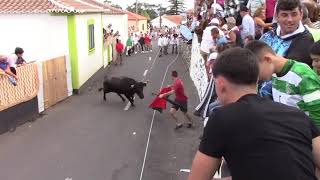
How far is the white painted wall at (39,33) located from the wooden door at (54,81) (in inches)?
54.4

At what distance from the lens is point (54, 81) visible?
696 inches

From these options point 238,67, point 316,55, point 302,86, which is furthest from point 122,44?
point 238,67

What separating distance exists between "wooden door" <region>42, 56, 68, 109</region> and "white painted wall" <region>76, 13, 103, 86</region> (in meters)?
2.02

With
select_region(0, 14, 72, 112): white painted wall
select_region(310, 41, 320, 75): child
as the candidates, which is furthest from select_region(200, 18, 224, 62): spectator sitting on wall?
select_region(0, 14, 72, 112): white painted wall

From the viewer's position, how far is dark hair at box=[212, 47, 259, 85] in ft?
8.43

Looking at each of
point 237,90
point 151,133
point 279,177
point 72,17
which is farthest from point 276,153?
point 72,17

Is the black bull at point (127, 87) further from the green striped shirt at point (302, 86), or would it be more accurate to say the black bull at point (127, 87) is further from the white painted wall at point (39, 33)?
the green striped shirt at point (302, 86)

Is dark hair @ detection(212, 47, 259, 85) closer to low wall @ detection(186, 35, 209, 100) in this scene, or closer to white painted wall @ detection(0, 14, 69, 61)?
low wall @ detection(186, 35, 209, 100)

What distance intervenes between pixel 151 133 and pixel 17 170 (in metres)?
4.11

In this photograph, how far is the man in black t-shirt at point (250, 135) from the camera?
250 cm

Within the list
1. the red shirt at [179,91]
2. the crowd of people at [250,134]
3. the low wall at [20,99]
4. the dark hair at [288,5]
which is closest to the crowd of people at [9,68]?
the low wall at [20,99]

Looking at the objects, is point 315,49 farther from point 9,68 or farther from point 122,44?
point 122,44

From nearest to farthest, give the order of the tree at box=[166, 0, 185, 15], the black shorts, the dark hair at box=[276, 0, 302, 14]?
1. the dark hair at box=[276, 0, 302, 14]
2. the black shorts
3. the tree at box=[166, 0, 185, 15]

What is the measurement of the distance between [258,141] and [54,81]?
15801 mm
